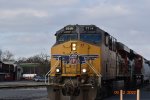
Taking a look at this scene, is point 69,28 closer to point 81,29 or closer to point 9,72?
point 81,29

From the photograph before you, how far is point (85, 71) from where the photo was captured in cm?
2203

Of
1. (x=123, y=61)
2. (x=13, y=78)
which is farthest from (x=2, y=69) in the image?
(x=123, y=61)

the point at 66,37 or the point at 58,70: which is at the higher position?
the point at 66,37

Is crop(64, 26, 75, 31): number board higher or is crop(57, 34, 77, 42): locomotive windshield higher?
crop(64, 26, 75, 31): number board

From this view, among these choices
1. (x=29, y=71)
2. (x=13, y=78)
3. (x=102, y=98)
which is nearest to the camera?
(x=102, y=98)

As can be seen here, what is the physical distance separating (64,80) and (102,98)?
16.0 ft

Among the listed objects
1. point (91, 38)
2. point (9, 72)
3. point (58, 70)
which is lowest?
point (58, 70)

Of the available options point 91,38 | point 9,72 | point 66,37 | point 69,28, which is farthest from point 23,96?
point 9,72

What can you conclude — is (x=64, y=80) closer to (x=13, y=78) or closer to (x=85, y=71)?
(x=85, y=71)

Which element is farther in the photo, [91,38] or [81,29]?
[91,38]

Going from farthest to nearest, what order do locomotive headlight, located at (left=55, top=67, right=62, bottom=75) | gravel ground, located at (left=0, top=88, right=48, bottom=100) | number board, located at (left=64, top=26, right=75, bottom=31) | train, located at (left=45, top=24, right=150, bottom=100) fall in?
gravel ground, located at (left=0, top=88, right=48, bottom=100) < number board, located at (left=64, top=26, right=75, bottom=31) < locomotive headlight, located at (left=55, top=67, right=62, bottom=75) < train, located at (left=45, top=24, right=150, bottom=100)

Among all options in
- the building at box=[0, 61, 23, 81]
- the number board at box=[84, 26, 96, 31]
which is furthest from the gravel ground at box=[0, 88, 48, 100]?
the building at box=[0, 61, 23, 81]

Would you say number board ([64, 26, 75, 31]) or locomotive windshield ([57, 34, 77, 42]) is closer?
locomotive windshield ([57, 34, 77, 42])

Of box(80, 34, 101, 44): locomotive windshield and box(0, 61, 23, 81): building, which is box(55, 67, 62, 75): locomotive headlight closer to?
box(80, 34, 101, 44): locomotive windshield
